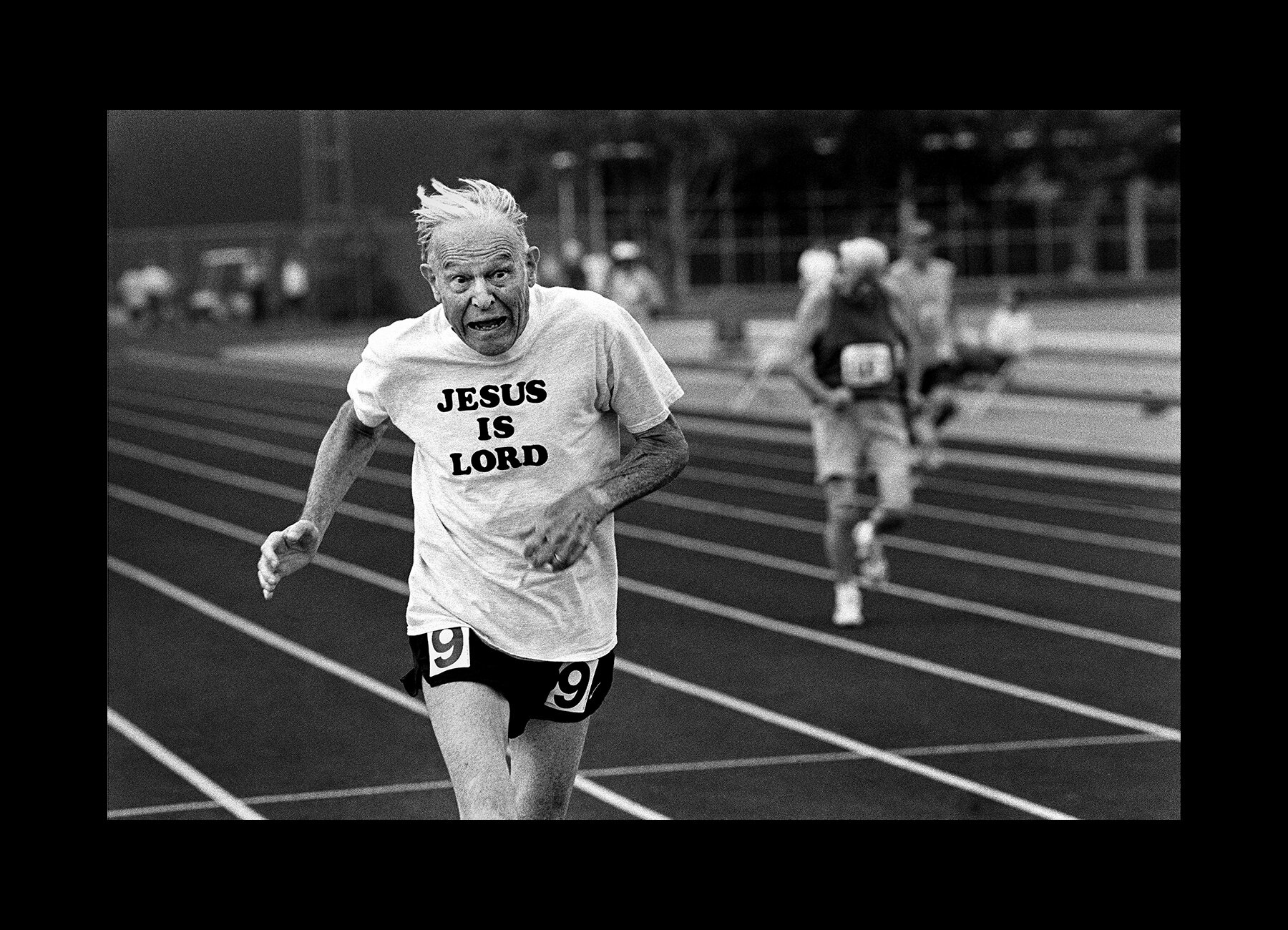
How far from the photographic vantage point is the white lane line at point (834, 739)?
7375 millimetres

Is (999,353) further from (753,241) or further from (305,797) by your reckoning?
(753,241)

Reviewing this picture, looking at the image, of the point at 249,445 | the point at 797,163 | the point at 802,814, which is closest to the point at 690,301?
the point at 797,163

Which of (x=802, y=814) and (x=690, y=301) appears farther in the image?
(x=690, y=301)

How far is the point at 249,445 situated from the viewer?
2128cm

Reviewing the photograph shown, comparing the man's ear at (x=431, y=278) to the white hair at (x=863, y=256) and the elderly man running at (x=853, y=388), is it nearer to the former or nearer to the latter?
the elderly man running at (x=853, y=388)

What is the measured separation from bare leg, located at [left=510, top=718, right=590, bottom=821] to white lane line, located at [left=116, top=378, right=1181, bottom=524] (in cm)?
751

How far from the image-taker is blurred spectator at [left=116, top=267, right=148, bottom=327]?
152ft

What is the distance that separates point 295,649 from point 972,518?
235 inches

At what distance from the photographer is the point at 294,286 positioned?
45531mm

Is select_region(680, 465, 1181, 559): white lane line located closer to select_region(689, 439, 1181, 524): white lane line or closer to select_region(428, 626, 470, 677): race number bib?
select_region(689, 439, 1181, 524): white lane line

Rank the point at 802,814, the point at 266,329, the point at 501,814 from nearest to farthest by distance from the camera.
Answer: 1. the point at 501,814
2. the point at 802,814
3. the point at 266,329

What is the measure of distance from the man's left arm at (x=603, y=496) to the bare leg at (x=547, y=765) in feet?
1.65
